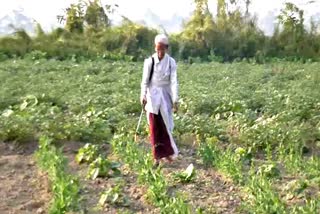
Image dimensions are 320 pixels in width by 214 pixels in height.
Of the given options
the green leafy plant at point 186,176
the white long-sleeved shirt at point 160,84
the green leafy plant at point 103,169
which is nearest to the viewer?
the green leafy plant at point 186,176

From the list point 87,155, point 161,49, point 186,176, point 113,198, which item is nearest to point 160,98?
point 161,49

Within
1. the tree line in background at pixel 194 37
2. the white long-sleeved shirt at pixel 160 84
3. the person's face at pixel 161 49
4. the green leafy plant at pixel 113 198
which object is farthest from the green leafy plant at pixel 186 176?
the tree line in background at pixel 194 37

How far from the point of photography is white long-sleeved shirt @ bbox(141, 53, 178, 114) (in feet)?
25.4

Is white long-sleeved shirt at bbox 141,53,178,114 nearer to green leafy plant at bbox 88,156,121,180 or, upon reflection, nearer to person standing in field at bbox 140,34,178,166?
person standing in field at bbox 140,34,178,166

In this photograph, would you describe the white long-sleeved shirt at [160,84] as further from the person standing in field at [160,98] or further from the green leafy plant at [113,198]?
the green leafy plant at [113,198]

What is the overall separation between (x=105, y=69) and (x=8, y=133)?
10220 mm

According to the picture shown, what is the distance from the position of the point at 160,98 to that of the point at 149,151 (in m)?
0.92

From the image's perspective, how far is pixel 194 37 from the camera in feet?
96.1

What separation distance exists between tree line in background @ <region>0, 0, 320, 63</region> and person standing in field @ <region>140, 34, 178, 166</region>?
711 inches

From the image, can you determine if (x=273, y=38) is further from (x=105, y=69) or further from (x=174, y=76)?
(x=174, y=76)

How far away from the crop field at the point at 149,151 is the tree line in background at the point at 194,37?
1205cm

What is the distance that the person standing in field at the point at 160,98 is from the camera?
774 cm

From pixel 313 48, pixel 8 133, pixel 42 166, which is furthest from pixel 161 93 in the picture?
pixel 313 48

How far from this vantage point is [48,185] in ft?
22.2
